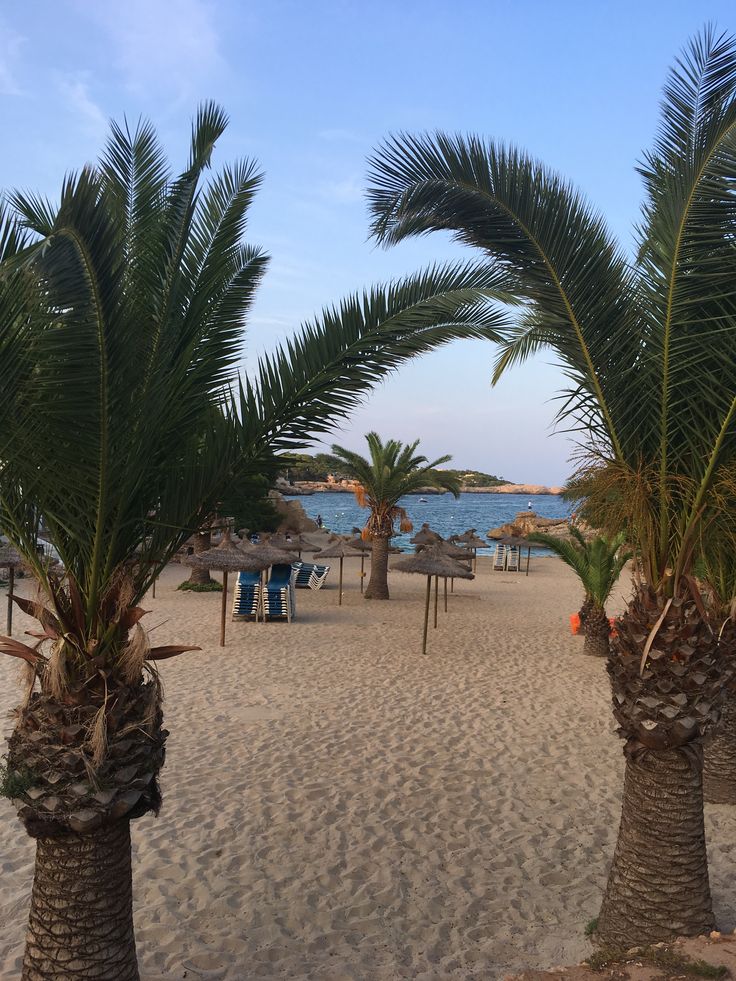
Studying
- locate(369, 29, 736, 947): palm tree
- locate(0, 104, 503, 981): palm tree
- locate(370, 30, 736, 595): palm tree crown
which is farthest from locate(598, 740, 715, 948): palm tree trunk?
locate(0, 104, 503, 981): palm tree

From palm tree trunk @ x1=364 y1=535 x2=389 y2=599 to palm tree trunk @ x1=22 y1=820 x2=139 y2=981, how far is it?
54.3ft

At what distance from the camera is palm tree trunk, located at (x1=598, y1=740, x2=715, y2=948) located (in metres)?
4.25

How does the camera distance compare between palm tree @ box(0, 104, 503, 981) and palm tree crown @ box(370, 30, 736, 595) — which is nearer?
palm tree @ box(0, 104, 503, 981)

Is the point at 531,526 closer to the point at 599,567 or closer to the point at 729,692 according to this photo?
the point at 599,567

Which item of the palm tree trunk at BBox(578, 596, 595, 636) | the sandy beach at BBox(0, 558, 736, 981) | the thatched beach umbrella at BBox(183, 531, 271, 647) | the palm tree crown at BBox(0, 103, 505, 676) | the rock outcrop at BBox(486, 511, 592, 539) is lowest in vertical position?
the sandy beach at BBox(0, 558, 736, 981)

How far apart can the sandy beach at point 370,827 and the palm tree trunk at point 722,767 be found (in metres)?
0.28

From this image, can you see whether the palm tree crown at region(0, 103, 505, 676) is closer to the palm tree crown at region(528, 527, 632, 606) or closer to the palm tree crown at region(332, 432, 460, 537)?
the palm tree crown at region(528, 527, 632, 606)

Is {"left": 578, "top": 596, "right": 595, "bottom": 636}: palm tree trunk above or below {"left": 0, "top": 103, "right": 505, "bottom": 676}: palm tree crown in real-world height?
below

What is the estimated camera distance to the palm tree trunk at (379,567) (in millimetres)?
20078

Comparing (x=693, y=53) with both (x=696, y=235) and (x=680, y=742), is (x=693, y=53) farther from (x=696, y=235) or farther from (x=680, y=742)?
(x=680, y=742)

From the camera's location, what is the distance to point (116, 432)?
3496 mm

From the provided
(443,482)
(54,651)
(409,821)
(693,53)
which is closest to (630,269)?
(693,53)

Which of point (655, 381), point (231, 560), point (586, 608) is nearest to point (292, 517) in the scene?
point (231, 560)

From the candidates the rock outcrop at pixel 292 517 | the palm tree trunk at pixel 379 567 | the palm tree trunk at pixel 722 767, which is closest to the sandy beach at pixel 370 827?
the palm tree trunk at pixel 722 767
